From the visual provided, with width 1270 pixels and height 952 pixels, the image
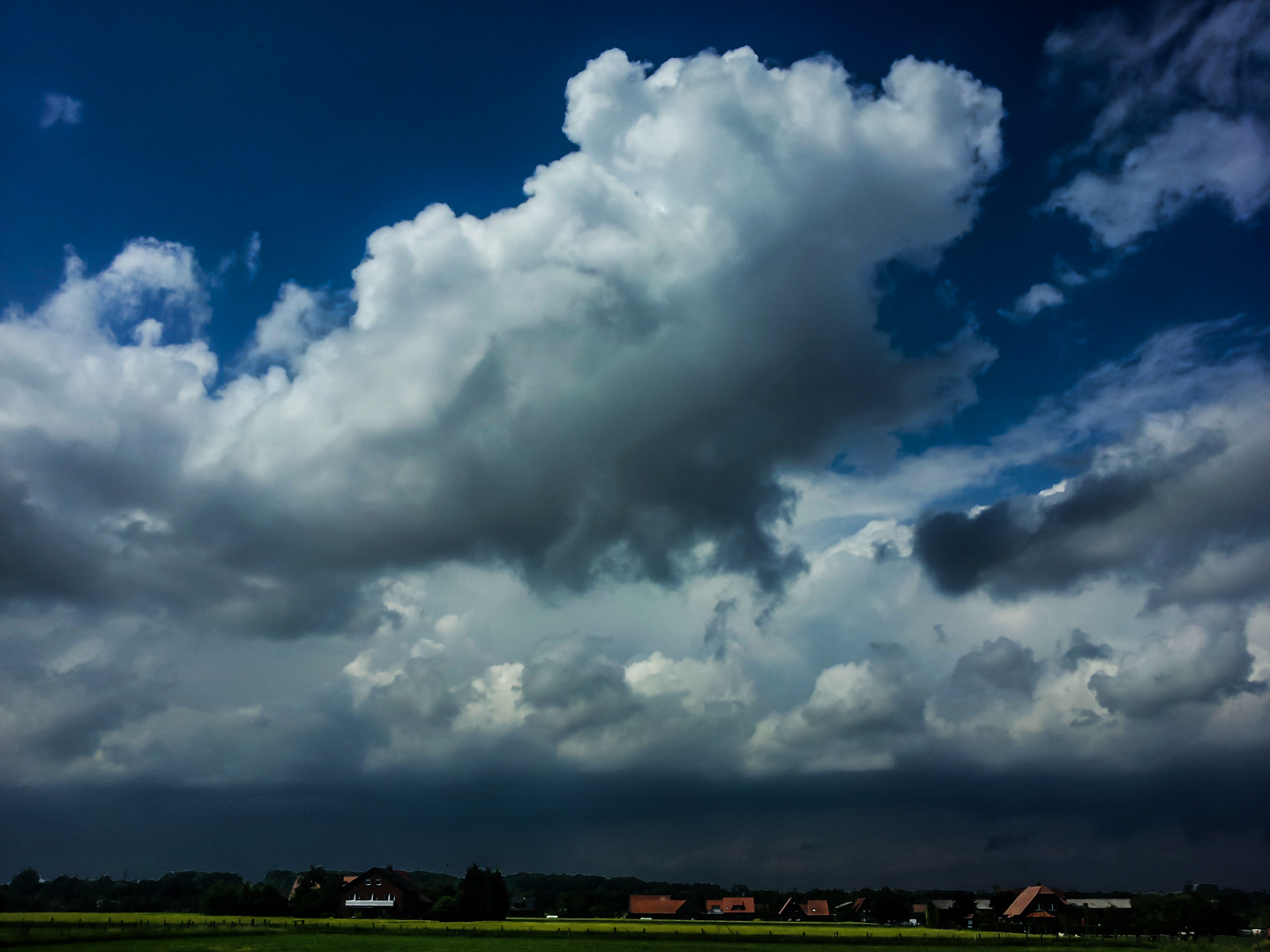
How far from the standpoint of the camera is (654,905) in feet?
547

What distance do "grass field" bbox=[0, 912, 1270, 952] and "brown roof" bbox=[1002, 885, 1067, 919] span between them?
59167 millimetres

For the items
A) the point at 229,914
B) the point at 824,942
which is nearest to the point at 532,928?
the point at 824,942

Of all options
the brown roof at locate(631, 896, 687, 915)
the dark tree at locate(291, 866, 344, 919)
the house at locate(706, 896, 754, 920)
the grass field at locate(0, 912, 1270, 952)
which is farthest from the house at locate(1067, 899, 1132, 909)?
the dark tree at locate(291, 866, 344, 919)

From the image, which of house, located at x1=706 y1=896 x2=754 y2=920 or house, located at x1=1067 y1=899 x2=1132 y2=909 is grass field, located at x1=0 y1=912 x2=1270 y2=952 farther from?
house, located at x1=706 y1=896 x2=754 y2=920

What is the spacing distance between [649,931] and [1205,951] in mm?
57394

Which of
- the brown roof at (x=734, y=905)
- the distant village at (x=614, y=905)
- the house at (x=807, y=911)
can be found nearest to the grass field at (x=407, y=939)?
the distant village at (x=614, y=905)

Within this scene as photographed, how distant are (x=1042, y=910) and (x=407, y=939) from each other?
404 ft

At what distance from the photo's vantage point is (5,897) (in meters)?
114

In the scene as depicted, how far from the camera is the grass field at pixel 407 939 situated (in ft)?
210

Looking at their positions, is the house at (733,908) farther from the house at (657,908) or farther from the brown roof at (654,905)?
the brown roof at (654,905)

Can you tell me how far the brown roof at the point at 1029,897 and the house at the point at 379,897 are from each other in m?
107

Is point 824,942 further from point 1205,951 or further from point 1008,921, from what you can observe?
point 1008,921

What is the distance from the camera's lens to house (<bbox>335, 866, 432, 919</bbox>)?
135 meters

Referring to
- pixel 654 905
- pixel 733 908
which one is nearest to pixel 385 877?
pixel 654 905
